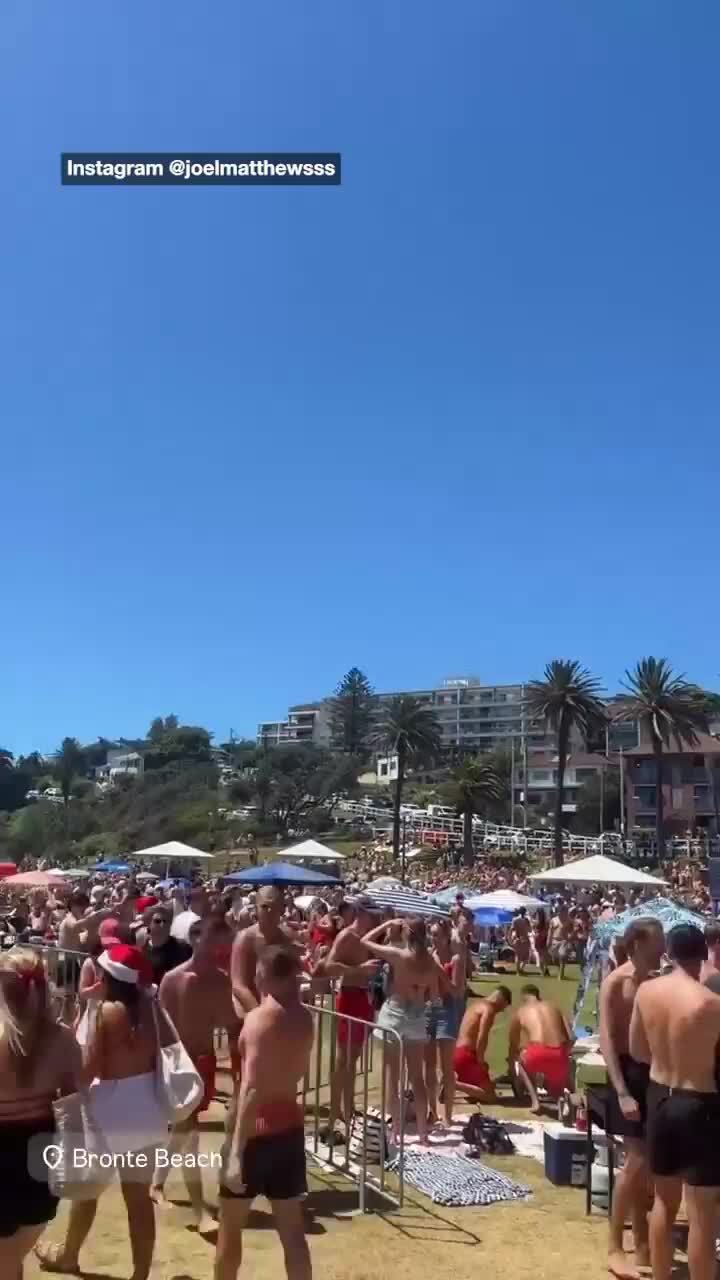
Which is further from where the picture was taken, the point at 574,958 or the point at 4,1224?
the point at 574,958

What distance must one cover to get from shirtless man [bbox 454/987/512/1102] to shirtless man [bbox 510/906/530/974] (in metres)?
12.2

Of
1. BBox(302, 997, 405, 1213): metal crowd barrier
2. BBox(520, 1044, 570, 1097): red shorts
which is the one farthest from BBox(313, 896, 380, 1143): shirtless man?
BBox(520, 1044, 570, 1097): red shorts

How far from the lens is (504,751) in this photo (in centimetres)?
11475

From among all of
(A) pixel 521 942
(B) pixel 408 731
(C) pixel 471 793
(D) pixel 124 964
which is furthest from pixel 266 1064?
(B) pixel 408 731

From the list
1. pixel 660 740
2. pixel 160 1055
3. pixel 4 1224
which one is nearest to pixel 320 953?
pixel 160 1055

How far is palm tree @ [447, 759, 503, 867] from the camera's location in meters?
59.4

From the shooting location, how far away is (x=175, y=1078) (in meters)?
4.21

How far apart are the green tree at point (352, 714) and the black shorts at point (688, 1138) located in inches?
5037

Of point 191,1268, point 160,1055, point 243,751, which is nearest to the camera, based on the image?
point 160,1055

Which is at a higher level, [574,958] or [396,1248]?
[396,1248]

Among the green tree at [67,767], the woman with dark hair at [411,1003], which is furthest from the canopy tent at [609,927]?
the green tree at [67,767]

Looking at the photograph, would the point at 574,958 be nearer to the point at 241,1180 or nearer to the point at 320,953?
the point at 320,953

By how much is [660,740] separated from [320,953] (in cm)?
5305

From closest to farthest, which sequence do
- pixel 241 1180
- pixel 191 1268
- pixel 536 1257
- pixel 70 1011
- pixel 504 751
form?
pixel 241 1180 → pixel 191 1268 → pixel 536 1257 → pixel 70 1011 → pixel 504 751
